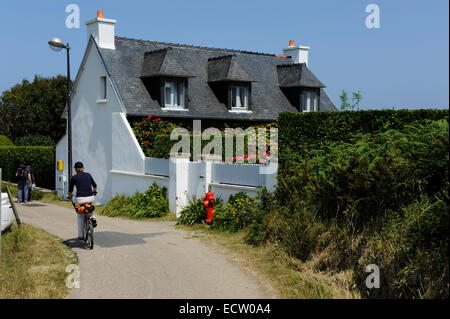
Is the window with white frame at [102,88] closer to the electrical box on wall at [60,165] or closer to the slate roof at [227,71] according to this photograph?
the electrical box on wall at [60,165]

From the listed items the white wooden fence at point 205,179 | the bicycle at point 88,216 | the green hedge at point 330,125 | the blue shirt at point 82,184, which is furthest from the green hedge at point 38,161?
the green hedge at point 330,125

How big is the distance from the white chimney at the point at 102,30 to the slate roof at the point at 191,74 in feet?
1.24

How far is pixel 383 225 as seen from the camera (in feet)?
27.8

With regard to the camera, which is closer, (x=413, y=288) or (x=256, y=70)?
(x=413, y=288)

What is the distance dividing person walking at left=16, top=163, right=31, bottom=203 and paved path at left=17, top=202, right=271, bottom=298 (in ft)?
24.6

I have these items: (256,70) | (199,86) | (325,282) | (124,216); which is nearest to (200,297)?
(325,282)

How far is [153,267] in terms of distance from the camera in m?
9.68

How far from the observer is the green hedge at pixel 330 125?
445 inches

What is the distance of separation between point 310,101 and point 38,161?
50.6 ft

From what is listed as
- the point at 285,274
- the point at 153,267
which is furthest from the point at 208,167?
the point at 285,274

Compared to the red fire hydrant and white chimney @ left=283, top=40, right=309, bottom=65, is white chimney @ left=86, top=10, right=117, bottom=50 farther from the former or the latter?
the red fire hydrant

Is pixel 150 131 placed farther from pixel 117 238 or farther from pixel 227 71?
pixel 117 238

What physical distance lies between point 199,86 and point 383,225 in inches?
682
